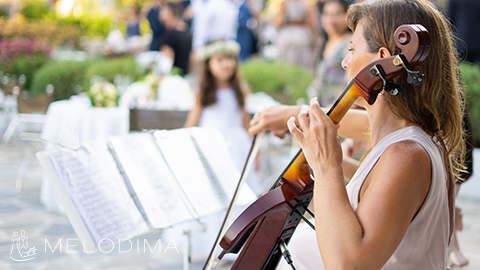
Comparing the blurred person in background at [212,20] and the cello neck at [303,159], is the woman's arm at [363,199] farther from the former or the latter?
the blurred person in background at [212,20]

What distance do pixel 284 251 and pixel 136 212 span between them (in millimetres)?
640

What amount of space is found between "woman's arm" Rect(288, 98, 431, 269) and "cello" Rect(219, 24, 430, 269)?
0.12 meters

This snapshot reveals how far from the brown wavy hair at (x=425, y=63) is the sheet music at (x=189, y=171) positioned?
2.86 ft

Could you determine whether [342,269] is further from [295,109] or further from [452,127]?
[295,109]

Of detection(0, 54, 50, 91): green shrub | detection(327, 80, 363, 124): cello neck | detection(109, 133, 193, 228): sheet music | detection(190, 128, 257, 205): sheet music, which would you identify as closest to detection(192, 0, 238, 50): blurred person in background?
detection(0, 54, 50, 91): green shrub

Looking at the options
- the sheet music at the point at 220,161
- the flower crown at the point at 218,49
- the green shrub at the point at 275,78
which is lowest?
the green shrub at the point at 275,78

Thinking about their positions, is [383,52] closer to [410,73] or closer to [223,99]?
[410,73]

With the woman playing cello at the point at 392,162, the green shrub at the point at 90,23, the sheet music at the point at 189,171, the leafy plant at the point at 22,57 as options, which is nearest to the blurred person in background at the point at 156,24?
the leafy plant at the point at 22,57

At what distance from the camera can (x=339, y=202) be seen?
1087mm

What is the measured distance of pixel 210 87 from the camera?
4.23m

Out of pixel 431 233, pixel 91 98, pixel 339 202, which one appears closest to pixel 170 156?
pixel 339 202

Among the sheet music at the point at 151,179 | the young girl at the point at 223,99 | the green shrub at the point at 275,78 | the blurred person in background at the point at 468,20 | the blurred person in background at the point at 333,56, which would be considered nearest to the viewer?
the sheet music at the point at 151,179

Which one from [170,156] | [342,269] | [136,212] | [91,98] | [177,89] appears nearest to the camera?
[342,269]

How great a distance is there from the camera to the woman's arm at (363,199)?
1027 millimetres
